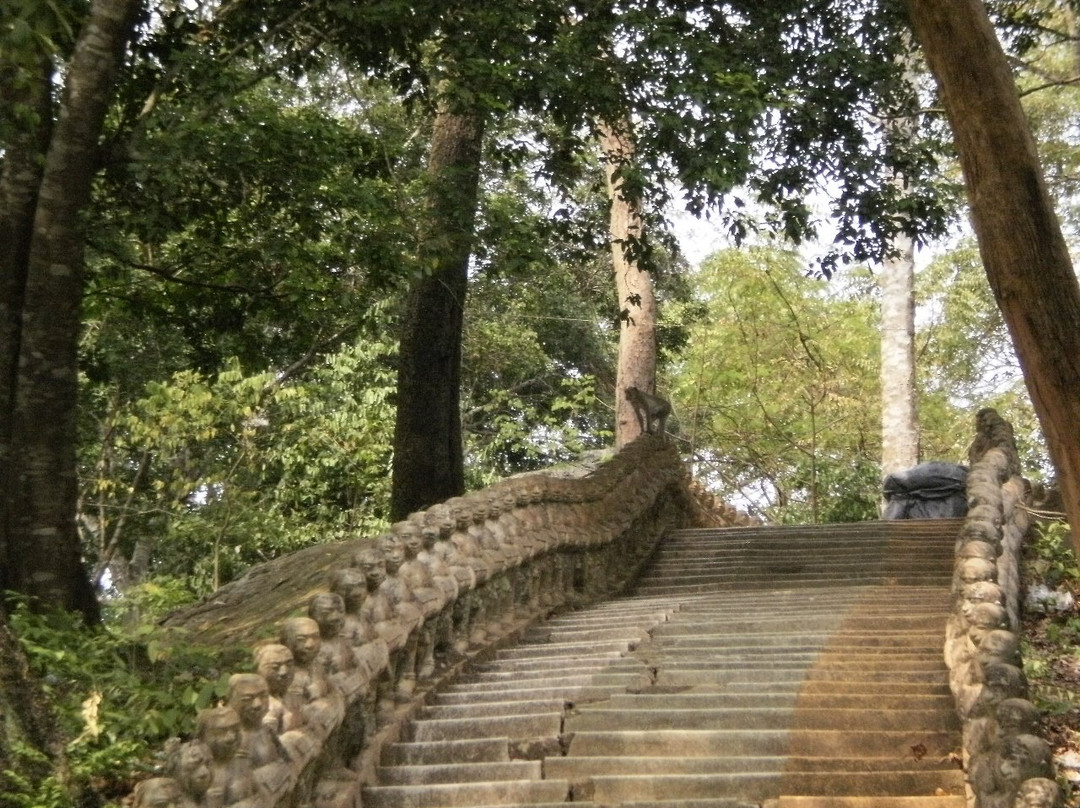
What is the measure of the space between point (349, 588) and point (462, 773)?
1.06m

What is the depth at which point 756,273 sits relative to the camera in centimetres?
2316

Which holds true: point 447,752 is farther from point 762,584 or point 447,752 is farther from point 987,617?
point 762,584

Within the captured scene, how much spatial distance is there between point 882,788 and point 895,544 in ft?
25.2

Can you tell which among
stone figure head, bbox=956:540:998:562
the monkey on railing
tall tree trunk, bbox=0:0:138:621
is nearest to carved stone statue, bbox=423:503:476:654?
tall tree trunk, bbox=0:0:138:621

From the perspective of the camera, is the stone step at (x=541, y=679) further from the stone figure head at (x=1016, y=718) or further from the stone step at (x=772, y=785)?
the stone figure head at (x=1016, y=718)

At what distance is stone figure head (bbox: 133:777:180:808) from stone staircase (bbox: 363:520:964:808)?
187 centimetres

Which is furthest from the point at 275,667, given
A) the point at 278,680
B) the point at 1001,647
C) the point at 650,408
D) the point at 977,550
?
the point at 650,408

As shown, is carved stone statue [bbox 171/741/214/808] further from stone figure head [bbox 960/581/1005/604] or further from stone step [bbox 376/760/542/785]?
stone figure head [bbox 960/581/1005/604]

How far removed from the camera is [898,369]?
64.6 feet


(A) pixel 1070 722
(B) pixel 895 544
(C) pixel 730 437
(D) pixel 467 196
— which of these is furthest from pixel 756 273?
(A) pixel 1070 722

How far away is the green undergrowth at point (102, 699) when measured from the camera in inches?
211

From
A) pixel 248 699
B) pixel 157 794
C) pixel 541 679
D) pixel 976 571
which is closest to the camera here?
pixel 157 794

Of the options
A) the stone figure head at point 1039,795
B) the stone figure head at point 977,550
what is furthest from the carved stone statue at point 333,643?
the stone figure head at point 977,550

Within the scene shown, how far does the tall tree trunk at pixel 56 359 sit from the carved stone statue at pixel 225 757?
3100 mm
